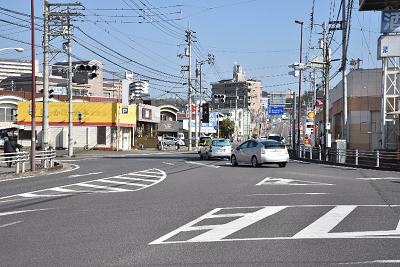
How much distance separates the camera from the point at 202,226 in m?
9.35

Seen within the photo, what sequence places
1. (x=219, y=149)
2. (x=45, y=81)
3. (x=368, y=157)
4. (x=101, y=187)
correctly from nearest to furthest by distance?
(x=101, y=187) < (x=368, y=157) < (x=45, y=81) < (x=219, y=149)

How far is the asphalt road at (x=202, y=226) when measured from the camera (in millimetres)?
6953

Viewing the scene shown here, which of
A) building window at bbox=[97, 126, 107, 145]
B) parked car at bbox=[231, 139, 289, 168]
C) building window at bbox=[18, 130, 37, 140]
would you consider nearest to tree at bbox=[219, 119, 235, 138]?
building window at bbox=[97, 126, 107, 145]

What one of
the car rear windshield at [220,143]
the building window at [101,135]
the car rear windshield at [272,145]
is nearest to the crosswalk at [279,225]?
the car rear windshield at [272,145]

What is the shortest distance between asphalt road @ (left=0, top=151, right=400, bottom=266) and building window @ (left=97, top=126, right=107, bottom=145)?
1615 inches

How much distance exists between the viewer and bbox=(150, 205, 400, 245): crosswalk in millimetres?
8305

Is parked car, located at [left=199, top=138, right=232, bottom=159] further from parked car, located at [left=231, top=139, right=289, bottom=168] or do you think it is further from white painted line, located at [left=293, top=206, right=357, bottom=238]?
white painted line, located at [left=293, top=206, right=357, bottom=238]

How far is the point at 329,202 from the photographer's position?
12.7 meters

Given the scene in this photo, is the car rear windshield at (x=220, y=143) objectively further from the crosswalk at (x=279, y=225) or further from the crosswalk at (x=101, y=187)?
the crosswalk at (x=279, y=225)

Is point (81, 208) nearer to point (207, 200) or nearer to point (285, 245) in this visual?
point (207, 200)

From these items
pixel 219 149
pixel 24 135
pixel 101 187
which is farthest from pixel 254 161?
pixel 24 135

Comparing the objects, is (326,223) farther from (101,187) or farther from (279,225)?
(101,187)

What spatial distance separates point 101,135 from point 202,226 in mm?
49784

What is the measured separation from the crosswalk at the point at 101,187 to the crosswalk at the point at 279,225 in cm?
625
